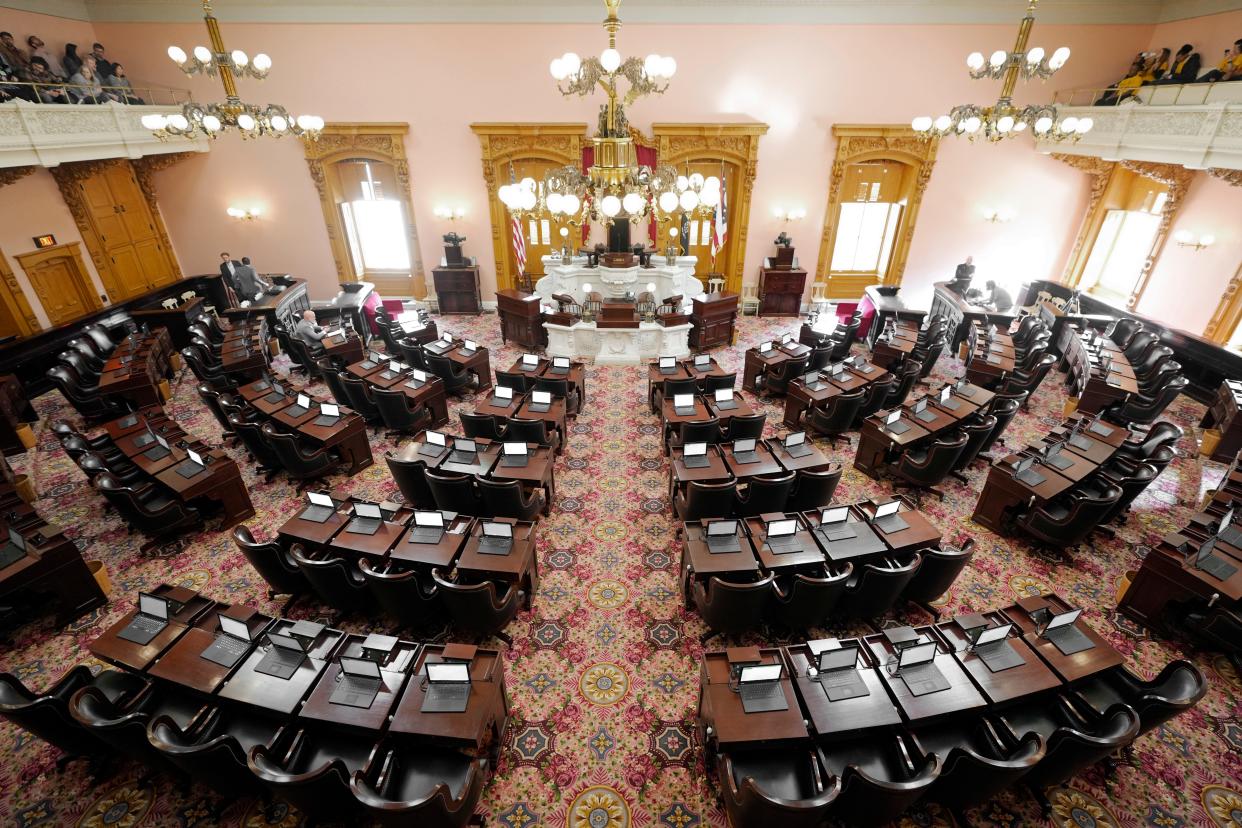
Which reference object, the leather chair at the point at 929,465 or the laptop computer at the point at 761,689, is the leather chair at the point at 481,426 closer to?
the laptop computer at the point at 761,689

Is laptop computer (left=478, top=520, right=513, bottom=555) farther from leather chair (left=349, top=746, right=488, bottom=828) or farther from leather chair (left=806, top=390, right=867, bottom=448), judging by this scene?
leather chair (left=806, top=390, right=867, bottom=448)

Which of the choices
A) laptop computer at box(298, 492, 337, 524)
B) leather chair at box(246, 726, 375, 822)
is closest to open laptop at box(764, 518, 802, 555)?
leather chair at box(246, 726, 375, 822)

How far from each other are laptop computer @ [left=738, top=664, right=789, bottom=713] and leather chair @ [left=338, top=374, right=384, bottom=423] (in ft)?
23.0

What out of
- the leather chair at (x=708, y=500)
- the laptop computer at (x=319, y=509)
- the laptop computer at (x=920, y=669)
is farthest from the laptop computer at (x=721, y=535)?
the laptop computer at (x=319, y=509)

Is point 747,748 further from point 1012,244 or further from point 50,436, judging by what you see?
point 1012,244

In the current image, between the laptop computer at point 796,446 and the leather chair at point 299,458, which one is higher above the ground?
the laptop computer at point 796,446

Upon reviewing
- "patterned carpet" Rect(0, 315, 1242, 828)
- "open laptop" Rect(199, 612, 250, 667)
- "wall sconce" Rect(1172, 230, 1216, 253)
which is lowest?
"patterned carpet" Rect(0, 315, 1242, 828)

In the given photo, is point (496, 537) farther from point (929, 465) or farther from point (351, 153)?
point (351, 153)

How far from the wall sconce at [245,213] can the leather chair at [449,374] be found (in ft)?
26.0

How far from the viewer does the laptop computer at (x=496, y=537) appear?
17.1 ft

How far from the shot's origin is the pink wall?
12.1m

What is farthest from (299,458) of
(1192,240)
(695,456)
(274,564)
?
(1192,240)

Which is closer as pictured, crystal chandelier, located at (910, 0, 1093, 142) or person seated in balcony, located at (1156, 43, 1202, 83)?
crystal chandelier, located at (910, 0, 1093, 142)

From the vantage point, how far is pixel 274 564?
5160 mm
